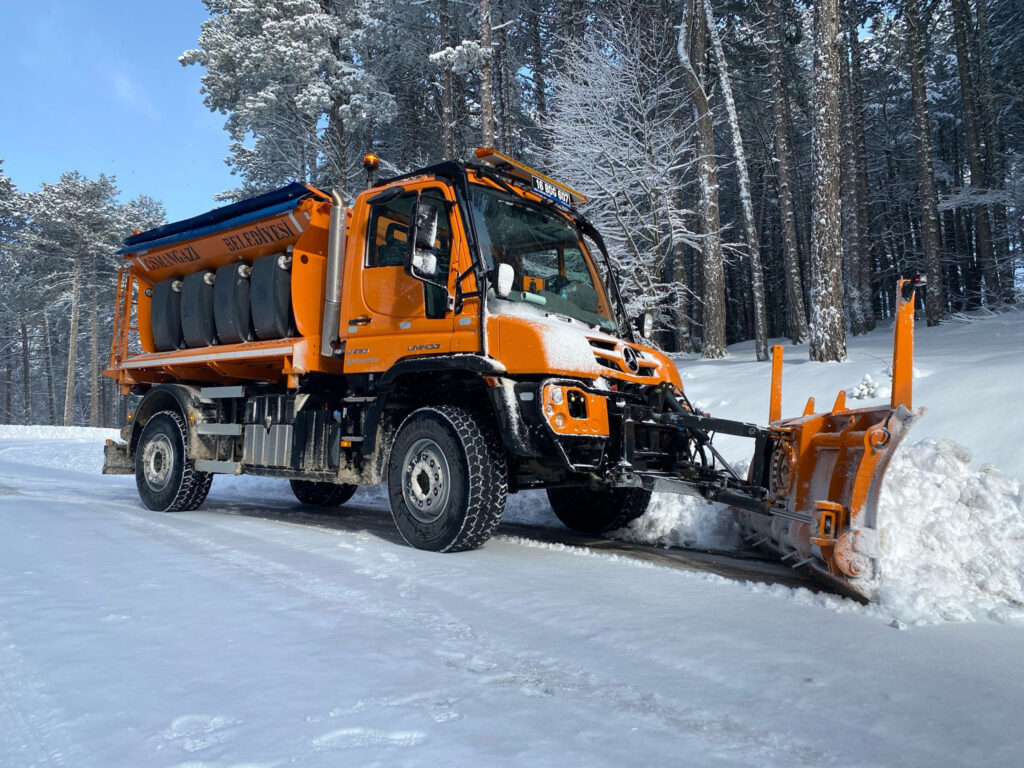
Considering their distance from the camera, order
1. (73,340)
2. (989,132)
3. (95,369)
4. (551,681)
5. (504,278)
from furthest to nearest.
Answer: (73,340), (95,369), (989,132), (504,278), (551,681)

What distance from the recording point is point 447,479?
5246 mm

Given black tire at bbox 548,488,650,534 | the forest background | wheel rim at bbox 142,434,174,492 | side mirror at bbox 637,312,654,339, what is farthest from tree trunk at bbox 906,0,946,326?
wheel rim at bbox 142,434,174,492

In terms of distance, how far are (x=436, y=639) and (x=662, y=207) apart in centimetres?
1247

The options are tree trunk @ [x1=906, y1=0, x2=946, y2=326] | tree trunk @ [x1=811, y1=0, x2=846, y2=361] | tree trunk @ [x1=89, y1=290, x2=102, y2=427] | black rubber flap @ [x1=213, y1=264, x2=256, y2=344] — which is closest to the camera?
black rubber flap @ [x1=213, y1=264, x2=256, y2=344]

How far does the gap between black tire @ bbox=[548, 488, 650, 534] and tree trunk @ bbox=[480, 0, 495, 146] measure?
9841 millimetres

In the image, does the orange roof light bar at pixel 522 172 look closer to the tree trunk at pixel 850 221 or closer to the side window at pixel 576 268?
the side window at pixel 576 268

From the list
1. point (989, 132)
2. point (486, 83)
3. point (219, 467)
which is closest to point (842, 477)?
point (219, 467)

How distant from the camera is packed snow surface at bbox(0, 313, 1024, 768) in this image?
2105 millimetres

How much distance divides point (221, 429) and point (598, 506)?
13.5 feet

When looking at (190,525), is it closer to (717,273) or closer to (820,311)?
(820,311)

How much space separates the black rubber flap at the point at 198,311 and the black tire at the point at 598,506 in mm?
4146

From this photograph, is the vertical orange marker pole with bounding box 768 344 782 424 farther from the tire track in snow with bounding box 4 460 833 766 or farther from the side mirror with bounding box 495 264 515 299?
the tire track in snow with bounding box 4 460 833 766

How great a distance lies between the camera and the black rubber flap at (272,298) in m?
6.65

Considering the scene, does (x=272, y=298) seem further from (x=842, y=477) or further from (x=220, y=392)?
(x=842, y=477)
